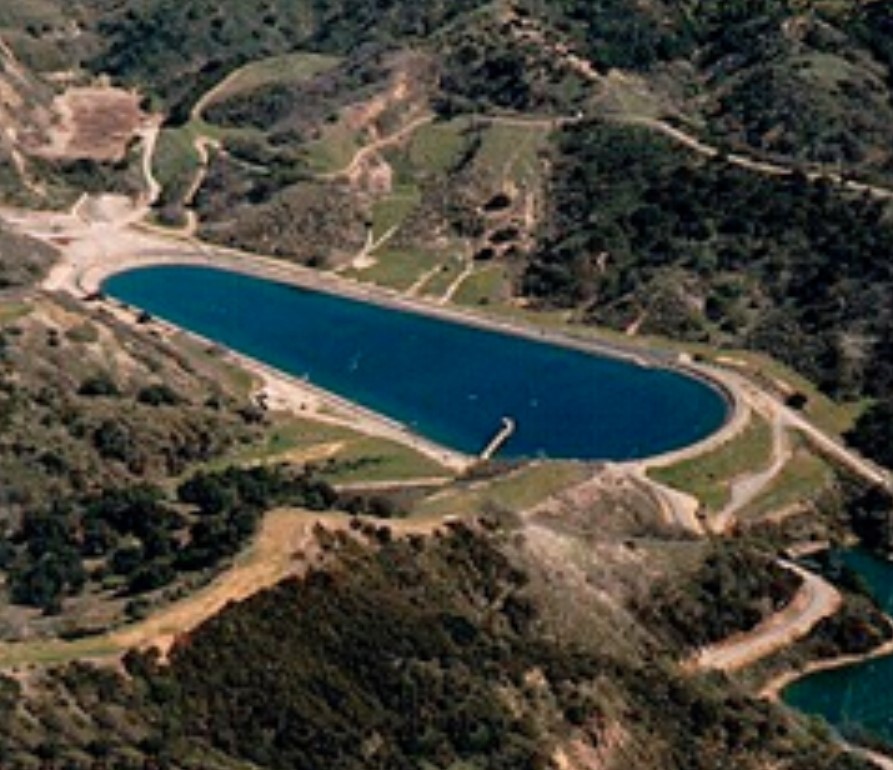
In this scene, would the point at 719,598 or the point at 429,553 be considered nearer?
the point at 429,553

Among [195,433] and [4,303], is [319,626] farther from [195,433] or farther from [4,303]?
[4,303]

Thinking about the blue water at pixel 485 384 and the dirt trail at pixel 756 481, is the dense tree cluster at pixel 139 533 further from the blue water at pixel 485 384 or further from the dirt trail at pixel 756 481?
the dirt trail at pixel 756 481

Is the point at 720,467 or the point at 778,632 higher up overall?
the point at 720,467

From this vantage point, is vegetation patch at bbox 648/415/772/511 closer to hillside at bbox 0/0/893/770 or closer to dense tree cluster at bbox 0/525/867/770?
hillside at bbox 0/0/893/770

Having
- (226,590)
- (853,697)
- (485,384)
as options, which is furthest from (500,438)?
(226,590)

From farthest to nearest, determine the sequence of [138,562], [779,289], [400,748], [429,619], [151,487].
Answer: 1. [779,289]
2. [151,487]
3. [138,562]
4. [429,619]
5. [400,748]

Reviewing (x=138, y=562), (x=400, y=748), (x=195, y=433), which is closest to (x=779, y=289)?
(x=195, y=433)

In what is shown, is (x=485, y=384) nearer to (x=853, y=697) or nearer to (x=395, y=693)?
(x=853, y=697)
